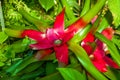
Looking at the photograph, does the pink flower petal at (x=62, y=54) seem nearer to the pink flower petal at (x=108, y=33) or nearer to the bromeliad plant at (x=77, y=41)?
the bromeliad plant at (x=77, y=41)

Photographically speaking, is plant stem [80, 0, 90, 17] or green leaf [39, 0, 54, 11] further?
plant stem [80, 0, 90, 17]

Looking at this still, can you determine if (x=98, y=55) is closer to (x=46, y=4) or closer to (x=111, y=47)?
(x=111, y=47)

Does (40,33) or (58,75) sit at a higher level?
(40,33)

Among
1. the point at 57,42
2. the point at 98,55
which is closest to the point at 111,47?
the point at 98,55

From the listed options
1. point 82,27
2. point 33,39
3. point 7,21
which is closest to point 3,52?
point 7,21

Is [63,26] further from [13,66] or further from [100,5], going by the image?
[13,66]

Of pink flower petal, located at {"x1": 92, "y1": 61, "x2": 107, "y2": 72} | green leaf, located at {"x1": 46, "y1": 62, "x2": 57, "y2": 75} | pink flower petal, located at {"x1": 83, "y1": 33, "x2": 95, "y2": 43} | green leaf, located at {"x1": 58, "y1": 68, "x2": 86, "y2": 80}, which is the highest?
pink flower petal, located at {"x1": 83, "y1": 33, "x2": 95, "y2": 43}

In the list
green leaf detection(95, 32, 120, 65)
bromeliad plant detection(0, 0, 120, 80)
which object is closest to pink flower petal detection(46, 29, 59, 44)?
bromeliad plant detection(0, 0, 120, 80)

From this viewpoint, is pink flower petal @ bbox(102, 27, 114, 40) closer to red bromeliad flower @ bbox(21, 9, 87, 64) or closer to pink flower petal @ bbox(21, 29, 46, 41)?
red bromeliad flower @ bbox(21, 9, 87, 64)

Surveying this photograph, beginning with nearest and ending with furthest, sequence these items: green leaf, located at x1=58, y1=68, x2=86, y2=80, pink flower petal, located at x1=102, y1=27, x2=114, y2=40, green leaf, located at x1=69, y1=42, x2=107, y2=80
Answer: green leaf, located at x1=58, y1=68, x2=86, y2=80 → green leaf, located at x1=69, y1=42, x2=107, y2=80 → pink flower petal, located at x1=102, y1=27, x2=114, y2=40
